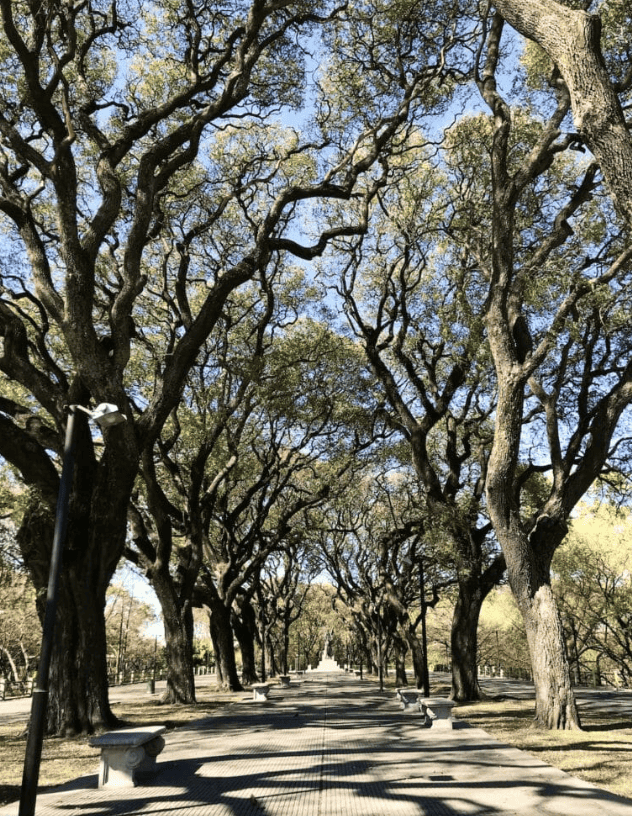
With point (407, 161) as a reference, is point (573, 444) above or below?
below

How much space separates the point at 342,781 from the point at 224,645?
755 inches

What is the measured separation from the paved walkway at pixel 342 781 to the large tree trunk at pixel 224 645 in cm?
1179

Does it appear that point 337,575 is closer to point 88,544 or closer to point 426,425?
point 426,425

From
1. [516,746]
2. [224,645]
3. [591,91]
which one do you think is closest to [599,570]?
[224,645]

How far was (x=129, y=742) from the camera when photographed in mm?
7961

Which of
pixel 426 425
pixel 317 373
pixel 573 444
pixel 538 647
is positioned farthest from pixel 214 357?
pixel 538 647

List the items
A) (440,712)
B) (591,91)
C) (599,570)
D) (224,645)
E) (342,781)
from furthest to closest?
1. (599,570)
2. (224,645)
3. (440,712)
4. (342,781)
5. (591,91)

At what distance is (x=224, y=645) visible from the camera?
26.5 m

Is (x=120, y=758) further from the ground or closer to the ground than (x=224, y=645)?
closer to the ground

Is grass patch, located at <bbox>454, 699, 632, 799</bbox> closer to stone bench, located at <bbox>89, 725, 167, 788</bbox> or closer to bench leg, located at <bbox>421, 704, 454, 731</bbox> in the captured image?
bench leg, located at <bbox>421, 704, 454, 731</bbox>

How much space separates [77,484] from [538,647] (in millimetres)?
9154

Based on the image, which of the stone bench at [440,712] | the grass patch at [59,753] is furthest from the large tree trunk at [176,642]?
the stone bench at [440,712]

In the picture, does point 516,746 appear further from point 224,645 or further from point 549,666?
point 224,645

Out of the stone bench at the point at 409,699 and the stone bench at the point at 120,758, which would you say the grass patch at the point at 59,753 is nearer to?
the stone bench at the point at 120,758
